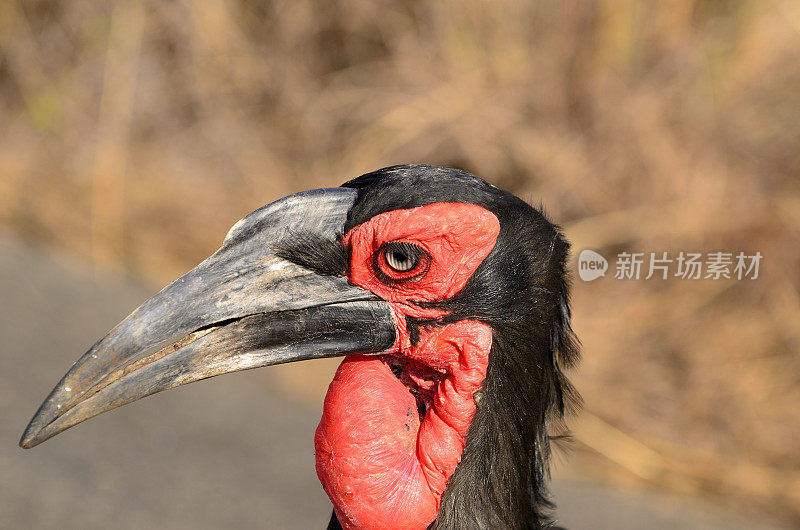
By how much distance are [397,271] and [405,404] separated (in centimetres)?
34

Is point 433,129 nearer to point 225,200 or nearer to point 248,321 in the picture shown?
point 225,200

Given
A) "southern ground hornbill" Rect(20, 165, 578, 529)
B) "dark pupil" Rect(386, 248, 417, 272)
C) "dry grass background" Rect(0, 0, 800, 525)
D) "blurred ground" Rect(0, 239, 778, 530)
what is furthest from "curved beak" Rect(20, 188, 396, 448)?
"dry grass background" Rect(0, 0, 800, 525)

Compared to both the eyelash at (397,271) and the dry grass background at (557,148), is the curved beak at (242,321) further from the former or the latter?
the dry grass background at (557,148)

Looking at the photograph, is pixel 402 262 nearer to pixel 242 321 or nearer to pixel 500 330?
pixel 500 330

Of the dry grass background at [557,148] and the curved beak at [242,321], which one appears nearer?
the curved beak at [242,321]

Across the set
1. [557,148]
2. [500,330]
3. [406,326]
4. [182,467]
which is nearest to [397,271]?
[406,326]

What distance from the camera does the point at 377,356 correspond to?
208cm

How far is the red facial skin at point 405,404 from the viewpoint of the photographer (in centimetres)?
191

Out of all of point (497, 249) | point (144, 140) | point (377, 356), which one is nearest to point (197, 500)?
point (377, 356)

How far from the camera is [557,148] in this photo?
17.0 feet

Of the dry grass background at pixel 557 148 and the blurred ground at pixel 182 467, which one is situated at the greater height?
the dry grass background at pixel 557 148

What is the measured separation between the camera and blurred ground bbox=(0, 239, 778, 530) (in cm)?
377

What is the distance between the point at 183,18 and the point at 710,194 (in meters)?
3.91

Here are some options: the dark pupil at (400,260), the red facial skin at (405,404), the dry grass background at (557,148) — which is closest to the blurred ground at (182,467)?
the dry grass background at (557,148)
